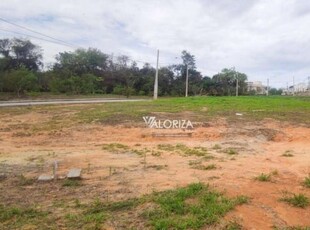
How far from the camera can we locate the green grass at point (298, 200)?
4148 mm

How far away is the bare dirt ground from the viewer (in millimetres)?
4430

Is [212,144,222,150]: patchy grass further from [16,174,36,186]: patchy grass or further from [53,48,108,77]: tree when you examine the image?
[53,48,108,77]: tree

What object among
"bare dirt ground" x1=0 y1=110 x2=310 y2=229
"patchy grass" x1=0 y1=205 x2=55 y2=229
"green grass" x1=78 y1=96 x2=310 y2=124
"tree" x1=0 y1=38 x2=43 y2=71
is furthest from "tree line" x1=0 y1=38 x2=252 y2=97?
"patchy grass" x1=0 y1=205 x2=55 y2=229

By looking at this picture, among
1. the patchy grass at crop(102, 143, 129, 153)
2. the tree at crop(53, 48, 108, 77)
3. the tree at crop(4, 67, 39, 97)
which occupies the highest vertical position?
the tree at crop(53, 48, 108, 77)

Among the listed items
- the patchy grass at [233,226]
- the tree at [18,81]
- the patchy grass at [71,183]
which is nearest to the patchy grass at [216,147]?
the patchy grass at [71,183]

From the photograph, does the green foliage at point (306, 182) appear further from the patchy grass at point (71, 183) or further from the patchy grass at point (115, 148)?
the patchy grass at point (115, 148)

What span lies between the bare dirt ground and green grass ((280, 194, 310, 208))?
4.5 inches

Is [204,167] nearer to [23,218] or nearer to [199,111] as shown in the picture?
[23,218]

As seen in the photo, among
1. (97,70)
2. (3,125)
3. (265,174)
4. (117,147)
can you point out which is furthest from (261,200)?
(97,70)

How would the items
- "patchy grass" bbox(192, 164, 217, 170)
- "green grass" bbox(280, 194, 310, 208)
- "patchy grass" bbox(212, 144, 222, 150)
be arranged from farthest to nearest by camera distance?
"patchy grass" bbox(212, 144, 222, 150) < "patchy grass" bbox(192, 164, 217, 170) < "green grass" bbox(280, 194, 310, 208)

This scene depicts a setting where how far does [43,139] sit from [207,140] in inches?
193

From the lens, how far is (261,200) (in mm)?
4289

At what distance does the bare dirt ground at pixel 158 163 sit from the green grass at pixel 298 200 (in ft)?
0.38

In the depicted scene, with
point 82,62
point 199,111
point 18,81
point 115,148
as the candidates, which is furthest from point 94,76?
point 115,148
